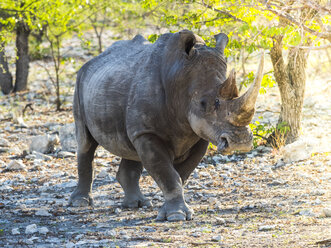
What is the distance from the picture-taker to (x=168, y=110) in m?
Answer: 6.85

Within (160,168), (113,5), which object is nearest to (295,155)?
(160,168)

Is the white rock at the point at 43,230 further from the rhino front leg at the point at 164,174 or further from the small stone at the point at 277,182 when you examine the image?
the small stone at the point at 277,182

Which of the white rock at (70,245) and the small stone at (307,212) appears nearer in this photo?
the white rock at (70,245)

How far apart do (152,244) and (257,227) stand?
1209mm

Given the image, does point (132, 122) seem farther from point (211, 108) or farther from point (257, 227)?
point (257, 227)

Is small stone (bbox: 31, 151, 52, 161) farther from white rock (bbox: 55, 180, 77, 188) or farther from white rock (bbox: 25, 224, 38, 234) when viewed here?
white rock (bbox: 25, 224, 38, 234)

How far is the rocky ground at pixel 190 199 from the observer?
575 cm

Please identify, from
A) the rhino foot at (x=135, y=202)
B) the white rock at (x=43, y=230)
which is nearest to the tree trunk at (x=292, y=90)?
the rhino foot at (x=135, y=202)

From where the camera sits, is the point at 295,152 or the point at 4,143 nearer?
the point at 295,152

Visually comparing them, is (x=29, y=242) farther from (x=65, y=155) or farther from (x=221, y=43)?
(x=65, y=155)

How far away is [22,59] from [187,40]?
13.9m

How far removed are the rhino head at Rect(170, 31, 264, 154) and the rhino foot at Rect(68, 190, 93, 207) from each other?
7.60ft

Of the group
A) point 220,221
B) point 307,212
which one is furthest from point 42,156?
point 307,212

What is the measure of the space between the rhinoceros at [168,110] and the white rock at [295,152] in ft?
10.4
